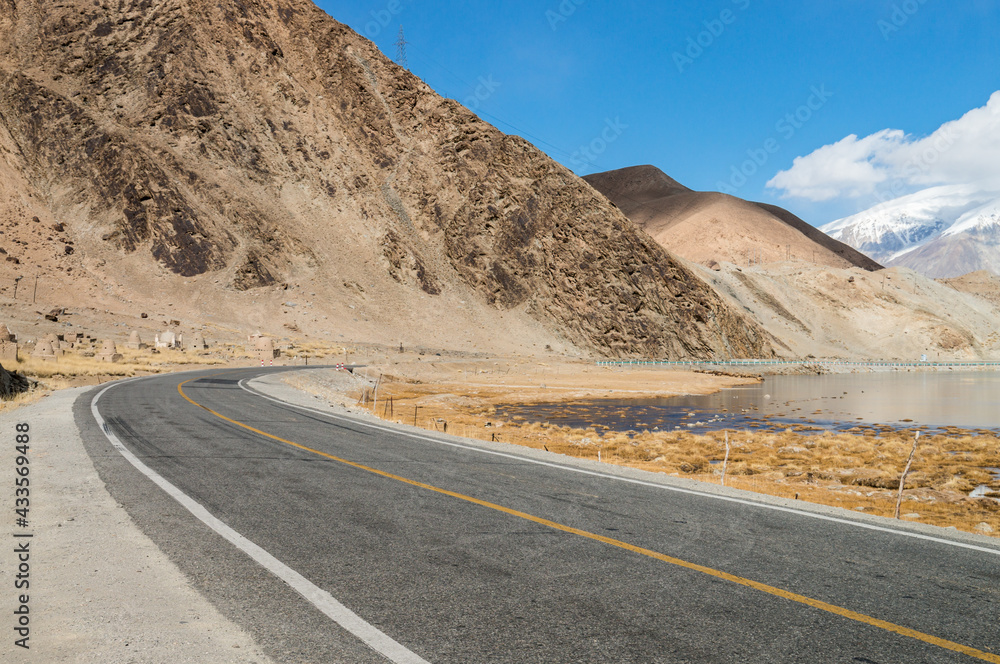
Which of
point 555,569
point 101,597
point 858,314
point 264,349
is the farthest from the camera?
point 858,314

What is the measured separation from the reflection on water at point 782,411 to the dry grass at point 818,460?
11.2ft

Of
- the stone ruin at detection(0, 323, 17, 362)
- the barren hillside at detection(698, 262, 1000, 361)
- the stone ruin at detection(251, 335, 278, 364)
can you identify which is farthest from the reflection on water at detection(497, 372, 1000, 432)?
the barren hillside at detection(698, 262, 1000, 361)

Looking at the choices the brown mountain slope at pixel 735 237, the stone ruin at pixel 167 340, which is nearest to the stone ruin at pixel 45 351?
the stone ruin at pixel 167 340

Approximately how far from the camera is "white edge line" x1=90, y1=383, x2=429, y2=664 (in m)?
4.08

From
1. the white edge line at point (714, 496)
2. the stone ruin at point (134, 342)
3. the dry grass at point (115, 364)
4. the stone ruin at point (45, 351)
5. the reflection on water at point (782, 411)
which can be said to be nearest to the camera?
Answer: the white edge line at point (714, 496)

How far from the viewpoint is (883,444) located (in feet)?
81.7

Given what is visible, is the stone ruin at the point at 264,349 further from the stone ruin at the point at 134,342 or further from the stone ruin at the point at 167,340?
the stone ruin at the point at 134,342

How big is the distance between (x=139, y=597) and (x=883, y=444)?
26.3 meters

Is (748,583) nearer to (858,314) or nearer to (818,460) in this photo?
(818,460)

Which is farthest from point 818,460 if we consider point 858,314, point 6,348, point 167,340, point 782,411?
point 858,314

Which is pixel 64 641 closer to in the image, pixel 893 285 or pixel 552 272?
pixel 552 272

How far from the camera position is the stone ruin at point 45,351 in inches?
1541

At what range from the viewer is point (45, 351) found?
39.8 m

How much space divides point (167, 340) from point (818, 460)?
51616 mm
